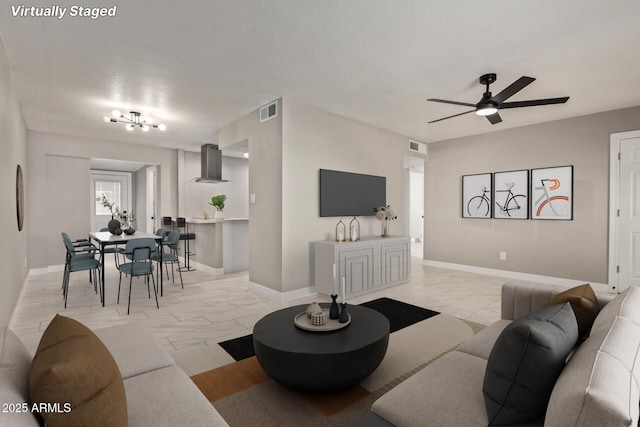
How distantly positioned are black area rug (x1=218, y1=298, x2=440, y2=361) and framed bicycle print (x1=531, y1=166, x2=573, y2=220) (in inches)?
125

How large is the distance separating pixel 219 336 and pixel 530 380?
8.81 feet

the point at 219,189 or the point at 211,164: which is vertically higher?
the point at 211,164

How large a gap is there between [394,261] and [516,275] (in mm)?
2389

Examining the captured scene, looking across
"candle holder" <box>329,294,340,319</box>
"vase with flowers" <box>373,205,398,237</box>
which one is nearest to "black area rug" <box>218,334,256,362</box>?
"candle holder" <box>329,294,340,319</box>

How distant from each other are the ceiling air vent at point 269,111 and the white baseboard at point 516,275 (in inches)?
186

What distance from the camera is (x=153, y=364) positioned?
1650 mm

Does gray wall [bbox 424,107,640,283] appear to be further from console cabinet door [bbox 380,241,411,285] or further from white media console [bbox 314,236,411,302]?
white media console [bbox 314,236,411,302]

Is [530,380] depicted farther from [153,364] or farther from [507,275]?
[507,275]

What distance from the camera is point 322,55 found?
3.09 meters

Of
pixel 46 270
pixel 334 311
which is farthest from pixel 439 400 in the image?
pixel 46 270

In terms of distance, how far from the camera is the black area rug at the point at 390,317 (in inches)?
107

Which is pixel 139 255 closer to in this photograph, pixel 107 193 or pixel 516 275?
pixel 516 275

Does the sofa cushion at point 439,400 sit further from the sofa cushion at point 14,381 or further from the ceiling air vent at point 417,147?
the ceiling air vent at point 417,147

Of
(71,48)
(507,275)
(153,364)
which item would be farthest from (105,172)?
(507,275)
